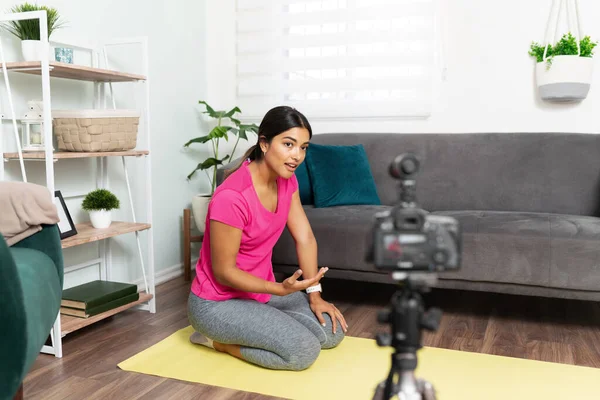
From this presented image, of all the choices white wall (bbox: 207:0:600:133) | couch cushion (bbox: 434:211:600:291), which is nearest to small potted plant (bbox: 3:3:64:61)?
couch cushion (bbox: 434:211:600:291)

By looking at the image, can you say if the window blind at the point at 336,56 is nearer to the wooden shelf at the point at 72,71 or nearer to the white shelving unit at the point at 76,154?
the white shelving unit at the point at 76,154

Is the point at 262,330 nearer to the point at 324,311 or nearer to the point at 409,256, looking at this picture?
the point at 324,311

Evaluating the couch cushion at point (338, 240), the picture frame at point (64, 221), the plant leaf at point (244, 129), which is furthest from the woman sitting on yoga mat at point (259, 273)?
the plant leaf at point (244, 129)

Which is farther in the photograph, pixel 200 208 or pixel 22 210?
pixel 200 208

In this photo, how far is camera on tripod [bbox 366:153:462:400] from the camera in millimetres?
755

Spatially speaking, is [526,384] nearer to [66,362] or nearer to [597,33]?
[66,362]

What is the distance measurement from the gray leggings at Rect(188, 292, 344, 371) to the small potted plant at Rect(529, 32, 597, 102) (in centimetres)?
177

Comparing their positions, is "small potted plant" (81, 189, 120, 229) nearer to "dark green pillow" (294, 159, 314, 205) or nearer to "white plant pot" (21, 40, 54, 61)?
"white plant pot" (21, 40, 54, 61)

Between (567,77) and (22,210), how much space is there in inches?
99.6

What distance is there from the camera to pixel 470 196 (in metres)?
3.02

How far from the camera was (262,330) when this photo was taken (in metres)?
2.00

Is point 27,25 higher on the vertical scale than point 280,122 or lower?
higher

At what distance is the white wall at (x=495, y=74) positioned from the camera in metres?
3.11

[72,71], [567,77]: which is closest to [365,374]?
[72,71]
